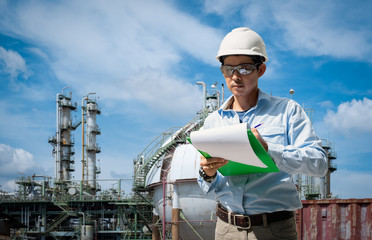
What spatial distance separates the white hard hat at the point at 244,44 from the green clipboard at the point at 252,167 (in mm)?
712

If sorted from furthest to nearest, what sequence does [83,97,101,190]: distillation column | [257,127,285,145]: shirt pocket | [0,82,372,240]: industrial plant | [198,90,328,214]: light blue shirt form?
1. [83,97,101,190]: distillation column
2. [0,82,372,240]: industrial plant
3. [257,127,285,145]: shirt pocket
4. [198,90,328,214]: light blue shirt

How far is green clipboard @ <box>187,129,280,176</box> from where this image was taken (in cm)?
238

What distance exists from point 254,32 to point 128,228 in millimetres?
35219

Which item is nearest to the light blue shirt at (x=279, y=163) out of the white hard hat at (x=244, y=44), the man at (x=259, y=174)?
the man at (x=259, y=174)

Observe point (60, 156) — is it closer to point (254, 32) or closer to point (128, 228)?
point (128, 228)

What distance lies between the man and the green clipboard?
60mm

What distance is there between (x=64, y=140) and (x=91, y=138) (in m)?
3.35

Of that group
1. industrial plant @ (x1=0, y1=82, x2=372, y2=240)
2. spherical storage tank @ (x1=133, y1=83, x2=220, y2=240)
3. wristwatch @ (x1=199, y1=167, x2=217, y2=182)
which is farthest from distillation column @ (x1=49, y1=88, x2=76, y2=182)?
wristwatch @ (x1=199, y1=167, x2=217, y2=182)

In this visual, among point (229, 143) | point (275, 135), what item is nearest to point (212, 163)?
point (229, 143)

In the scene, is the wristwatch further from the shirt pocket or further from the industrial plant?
the industrial plant

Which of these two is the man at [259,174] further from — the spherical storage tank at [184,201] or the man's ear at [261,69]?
the spherical storage tank at [184,201]

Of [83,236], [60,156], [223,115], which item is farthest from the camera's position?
[60,156]

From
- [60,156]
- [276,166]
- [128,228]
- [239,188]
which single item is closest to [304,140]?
[276,166]

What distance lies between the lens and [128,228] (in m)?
36.2
